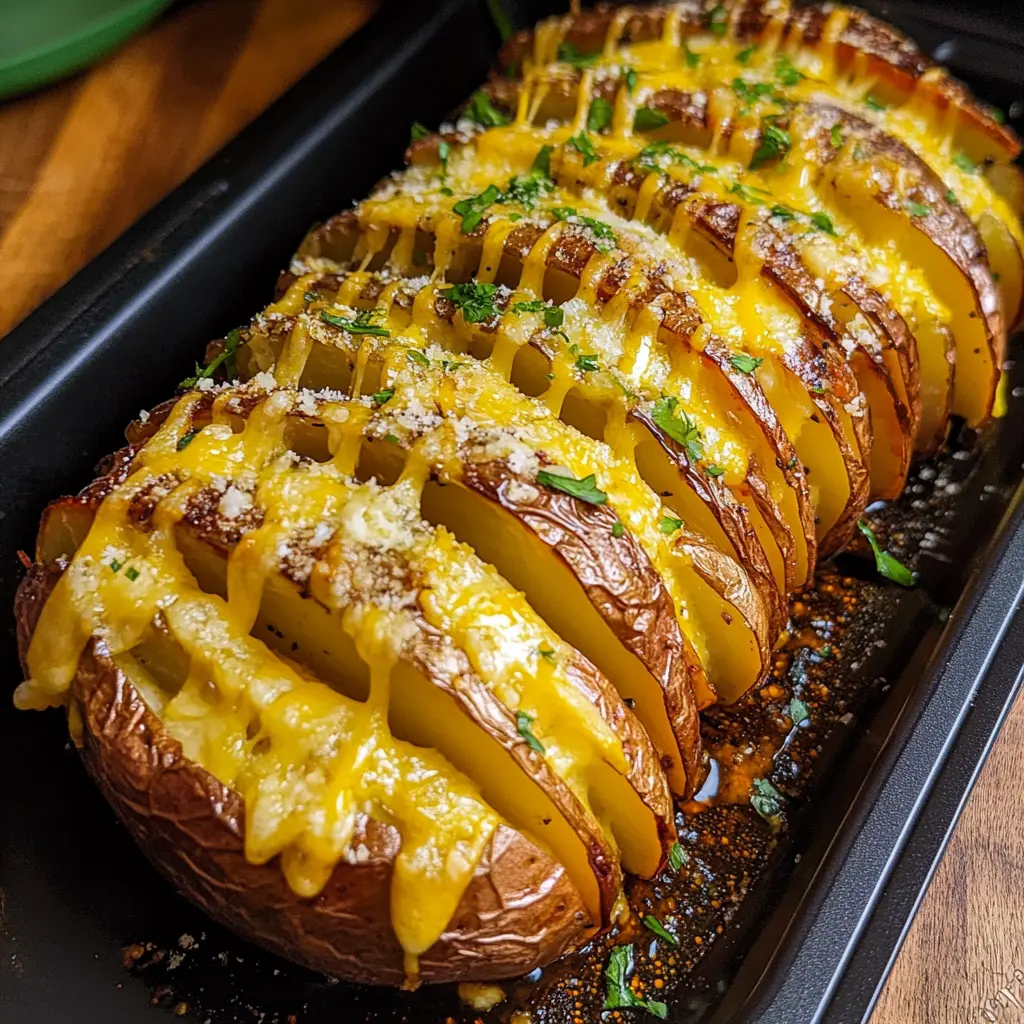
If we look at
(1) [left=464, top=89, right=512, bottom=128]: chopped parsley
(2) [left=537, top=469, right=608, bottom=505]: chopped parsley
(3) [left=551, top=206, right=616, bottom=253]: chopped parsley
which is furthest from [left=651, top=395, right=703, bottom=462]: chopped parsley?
(1) [left=464, top=89, right=512, bottom=128]: chopped parsley

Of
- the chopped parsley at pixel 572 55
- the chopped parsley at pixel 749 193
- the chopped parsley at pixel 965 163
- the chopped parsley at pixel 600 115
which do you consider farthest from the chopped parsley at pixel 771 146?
the chopped parsley at pixel 572 55

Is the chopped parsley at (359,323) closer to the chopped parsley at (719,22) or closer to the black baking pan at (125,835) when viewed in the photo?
the black baking pan at (125,835)

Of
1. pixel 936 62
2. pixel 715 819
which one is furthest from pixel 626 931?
pixel 936 62

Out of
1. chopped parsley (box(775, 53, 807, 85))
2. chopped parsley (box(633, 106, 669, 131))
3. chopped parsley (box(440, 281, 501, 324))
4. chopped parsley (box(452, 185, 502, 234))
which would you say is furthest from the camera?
chopped parsley (box(775, 53, 807, 85))

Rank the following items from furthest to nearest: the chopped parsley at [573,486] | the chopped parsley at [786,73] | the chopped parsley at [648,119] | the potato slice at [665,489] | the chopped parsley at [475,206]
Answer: the chopped parsley at [786,73] → the chopped parsley at [648,119] → the chopped parsley at [475,206] → the potato slice at [665,489] → the chopped parsley at [573,486]

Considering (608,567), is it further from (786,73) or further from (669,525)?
(786,73)

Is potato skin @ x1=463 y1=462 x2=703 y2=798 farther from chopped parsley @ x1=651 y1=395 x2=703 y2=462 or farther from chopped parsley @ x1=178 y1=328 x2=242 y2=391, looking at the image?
chopped parsley @ x1=178 y1=328 x2=242 y2=391
